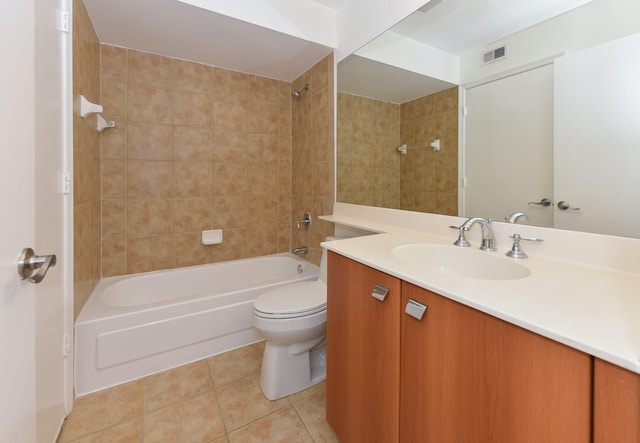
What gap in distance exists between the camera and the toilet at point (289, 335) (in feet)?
4.65

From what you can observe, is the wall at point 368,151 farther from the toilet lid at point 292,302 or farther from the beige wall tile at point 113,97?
the beige wall tile at point 113,97

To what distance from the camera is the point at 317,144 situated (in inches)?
93.0

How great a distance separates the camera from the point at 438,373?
0.71 metres

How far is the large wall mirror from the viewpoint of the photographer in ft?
2.90

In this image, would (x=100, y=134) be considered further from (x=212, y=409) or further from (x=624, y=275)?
(x=624, y=275)

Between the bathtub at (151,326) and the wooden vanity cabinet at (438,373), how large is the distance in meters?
0.95

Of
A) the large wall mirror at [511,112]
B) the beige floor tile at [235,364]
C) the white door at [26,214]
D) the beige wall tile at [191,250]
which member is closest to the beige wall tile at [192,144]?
the beige wall tile at [191,250]

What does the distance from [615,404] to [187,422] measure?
154cm

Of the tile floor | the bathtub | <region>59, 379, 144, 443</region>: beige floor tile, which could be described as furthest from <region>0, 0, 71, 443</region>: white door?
the bathtub

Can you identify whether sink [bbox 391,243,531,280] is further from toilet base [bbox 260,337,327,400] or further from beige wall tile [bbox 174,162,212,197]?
beige wall tile [bbox 174,162,212,197]

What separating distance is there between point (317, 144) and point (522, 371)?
6.85 feet

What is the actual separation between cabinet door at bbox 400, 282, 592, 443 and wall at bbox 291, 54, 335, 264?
157 cm

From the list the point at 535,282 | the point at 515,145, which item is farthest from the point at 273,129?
the point at 535,282

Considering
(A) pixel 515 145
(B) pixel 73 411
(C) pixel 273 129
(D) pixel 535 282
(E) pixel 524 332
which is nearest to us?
(E) pixel 524 332
